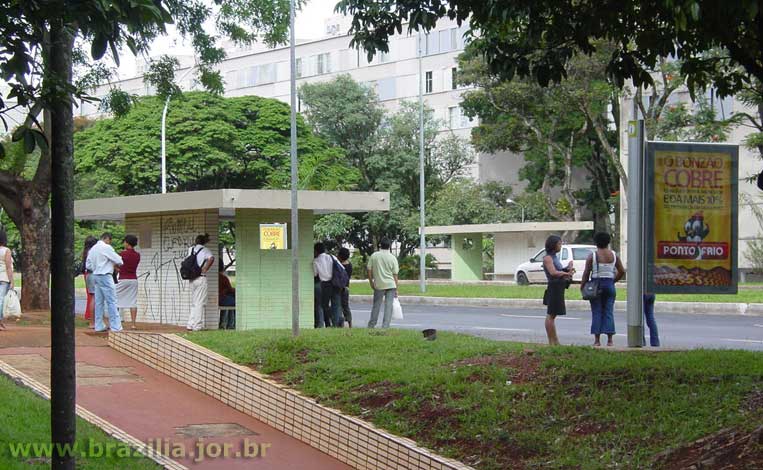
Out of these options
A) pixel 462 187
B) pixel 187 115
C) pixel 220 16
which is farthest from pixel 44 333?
pixel 462 187

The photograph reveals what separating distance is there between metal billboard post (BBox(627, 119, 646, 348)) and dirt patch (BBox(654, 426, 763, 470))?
4.61m

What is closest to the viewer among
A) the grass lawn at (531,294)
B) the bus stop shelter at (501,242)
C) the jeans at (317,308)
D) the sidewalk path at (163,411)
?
the sidewalk path at (163,411)

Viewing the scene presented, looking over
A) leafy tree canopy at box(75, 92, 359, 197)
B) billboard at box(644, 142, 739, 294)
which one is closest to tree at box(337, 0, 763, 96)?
billboard at box(644, 142, 739, 294)

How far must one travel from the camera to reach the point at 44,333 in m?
16.0

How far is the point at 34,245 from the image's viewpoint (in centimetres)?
2034

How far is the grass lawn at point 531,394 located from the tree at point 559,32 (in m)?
2.53

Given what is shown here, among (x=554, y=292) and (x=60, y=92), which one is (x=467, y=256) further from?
(x=60, y=92)

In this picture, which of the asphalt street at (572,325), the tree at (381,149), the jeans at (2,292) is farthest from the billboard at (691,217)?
the tree at (381,149)

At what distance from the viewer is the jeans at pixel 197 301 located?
15.9m

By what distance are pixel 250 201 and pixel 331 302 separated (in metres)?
2.51

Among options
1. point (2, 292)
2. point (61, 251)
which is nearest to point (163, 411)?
point (61, 251)

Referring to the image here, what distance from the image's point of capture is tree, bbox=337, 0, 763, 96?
29.5ft

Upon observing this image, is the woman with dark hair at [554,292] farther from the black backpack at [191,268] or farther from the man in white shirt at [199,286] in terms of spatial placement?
the black backpack at [191,268]

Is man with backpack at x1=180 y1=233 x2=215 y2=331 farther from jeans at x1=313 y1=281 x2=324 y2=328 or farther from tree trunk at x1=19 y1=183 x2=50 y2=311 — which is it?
tree trunk at x1=19 y1=183 x2=50 y2=311
